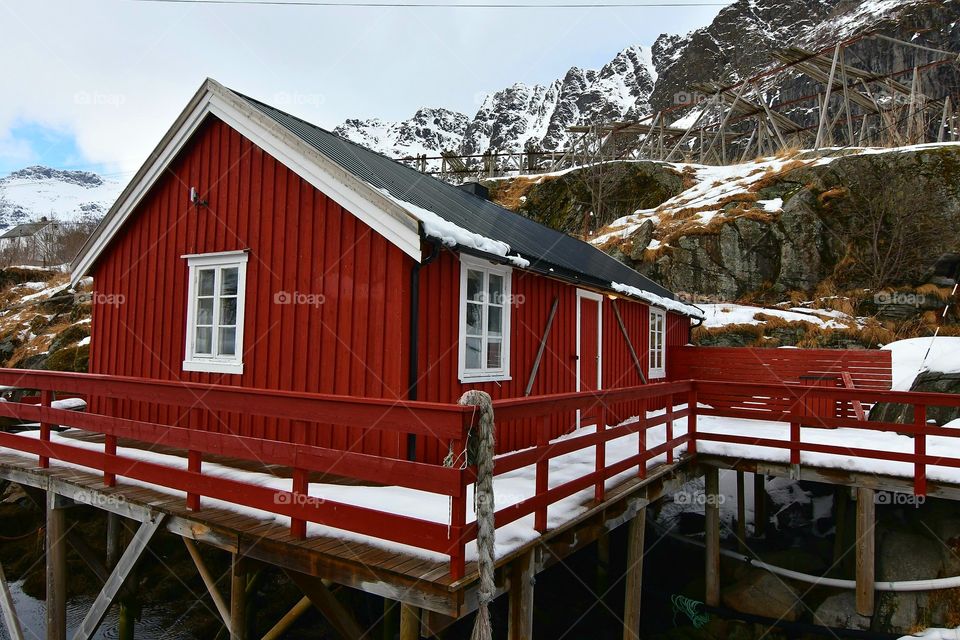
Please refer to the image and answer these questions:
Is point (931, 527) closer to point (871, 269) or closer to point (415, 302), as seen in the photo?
point (415, 302)

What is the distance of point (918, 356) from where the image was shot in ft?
39.3

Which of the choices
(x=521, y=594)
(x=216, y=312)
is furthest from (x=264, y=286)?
(x=521, y=594)

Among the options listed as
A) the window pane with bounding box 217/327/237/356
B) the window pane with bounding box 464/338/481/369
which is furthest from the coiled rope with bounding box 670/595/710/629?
the window pane with bounding box 217/327/237/356

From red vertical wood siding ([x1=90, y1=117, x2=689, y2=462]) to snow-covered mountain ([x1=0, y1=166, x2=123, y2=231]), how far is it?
16816cm

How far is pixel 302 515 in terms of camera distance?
393cm

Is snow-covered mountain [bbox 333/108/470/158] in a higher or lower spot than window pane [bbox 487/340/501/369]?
higher

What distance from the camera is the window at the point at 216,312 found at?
706cm

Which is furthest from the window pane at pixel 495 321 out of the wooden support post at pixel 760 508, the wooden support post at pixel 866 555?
the wooden support post at pixel 760 508

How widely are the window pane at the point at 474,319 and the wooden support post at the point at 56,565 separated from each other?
15.6 feet

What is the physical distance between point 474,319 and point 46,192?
223892mm

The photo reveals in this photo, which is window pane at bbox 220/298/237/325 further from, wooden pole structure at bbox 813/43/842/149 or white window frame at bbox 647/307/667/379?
wooden pole structure at bbox 813/43/842/149

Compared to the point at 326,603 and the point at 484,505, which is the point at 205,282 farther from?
the point at 484,505

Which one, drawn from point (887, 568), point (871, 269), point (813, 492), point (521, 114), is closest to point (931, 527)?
point (887, 568)

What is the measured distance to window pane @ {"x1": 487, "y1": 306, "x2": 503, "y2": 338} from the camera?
7.06 metres
